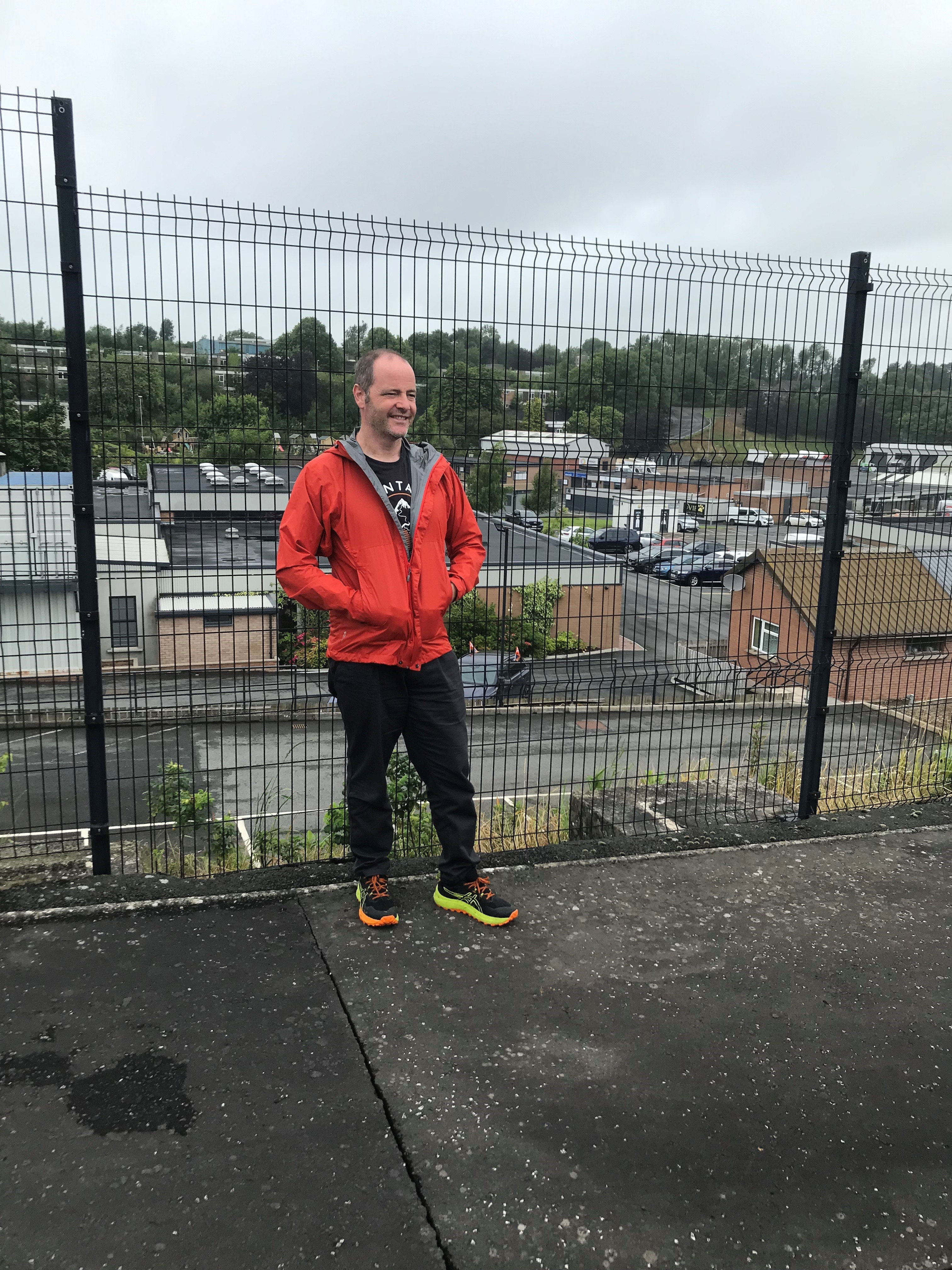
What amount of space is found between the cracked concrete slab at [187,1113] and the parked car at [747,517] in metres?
2.79

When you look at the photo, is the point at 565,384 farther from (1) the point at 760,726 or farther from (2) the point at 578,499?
(1) the point at 760,726

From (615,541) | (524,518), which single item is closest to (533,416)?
(524,518)

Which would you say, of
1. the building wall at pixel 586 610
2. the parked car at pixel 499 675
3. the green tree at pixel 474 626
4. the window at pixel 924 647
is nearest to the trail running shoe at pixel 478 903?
the parked car at pixel 499 675

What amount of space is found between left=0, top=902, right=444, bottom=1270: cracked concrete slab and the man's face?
1.96 m

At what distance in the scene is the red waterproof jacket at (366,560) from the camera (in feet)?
10.5

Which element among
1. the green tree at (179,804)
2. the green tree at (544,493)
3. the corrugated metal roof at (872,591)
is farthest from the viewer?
the corrugated metal roof at (872,591)

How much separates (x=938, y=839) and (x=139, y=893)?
3.88 m

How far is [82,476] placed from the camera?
350 centimetres

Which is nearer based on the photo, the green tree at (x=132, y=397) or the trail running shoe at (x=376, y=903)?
the trail running shoe at (x=376, y=903)

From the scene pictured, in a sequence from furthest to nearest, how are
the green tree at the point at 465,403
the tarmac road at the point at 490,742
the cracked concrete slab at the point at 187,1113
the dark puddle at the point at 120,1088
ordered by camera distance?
the tarmac road at the point at 490,742
the green tree at the point at 465,403
the dark puddle at the point at 120,1088
the cracked concrete slab at the point at 187,1113

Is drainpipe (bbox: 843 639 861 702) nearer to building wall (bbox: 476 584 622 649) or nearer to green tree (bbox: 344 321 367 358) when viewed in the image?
building wall (bbox: 476 584 622 649)

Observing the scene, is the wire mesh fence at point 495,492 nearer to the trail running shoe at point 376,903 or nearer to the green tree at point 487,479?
the green tree at point 487,479

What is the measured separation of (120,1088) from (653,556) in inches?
116

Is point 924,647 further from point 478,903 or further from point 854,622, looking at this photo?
point 478,903
